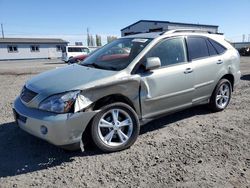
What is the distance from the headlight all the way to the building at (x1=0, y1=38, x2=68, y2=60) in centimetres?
4319

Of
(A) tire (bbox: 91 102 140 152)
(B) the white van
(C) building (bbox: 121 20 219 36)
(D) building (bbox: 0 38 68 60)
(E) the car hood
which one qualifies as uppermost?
(C) building (bbox: 121 20 219 36)

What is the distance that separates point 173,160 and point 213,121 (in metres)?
1.90

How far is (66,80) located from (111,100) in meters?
0.73

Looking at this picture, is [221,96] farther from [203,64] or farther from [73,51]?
[73,51]

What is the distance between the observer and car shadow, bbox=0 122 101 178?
138 inches

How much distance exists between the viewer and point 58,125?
10.9 feet

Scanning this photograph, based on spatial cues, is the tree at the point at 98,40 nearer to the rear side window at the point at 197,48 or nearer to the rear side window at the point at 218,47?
the rear side window at the point at 218,47

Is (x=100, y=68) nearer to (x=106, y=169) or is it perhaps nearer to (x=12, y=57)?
(x=106, y=169)

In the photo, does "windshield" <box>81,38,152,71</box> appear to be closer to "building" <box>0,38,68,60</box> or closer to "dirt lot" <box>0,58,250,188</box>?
"dirt lot" <box>0,58,250,188</box>

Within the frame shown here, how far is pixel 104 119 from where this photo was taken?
3.79 meters

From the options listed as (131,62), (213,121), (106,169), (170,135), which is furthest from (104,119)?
(213,121)

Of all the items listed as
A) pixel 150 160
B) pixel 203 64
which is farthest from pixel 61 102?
pixel 203 64

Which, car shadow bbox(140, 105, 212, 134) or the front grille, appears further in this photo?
car shadow bbox(140, 105, 212, 134)

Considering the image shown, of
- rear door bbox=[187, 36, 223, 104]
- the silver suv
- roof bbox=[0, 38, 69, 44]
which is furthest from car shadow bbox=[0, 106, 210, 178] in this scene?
roof bbox=[0, 38, 69, 44]
